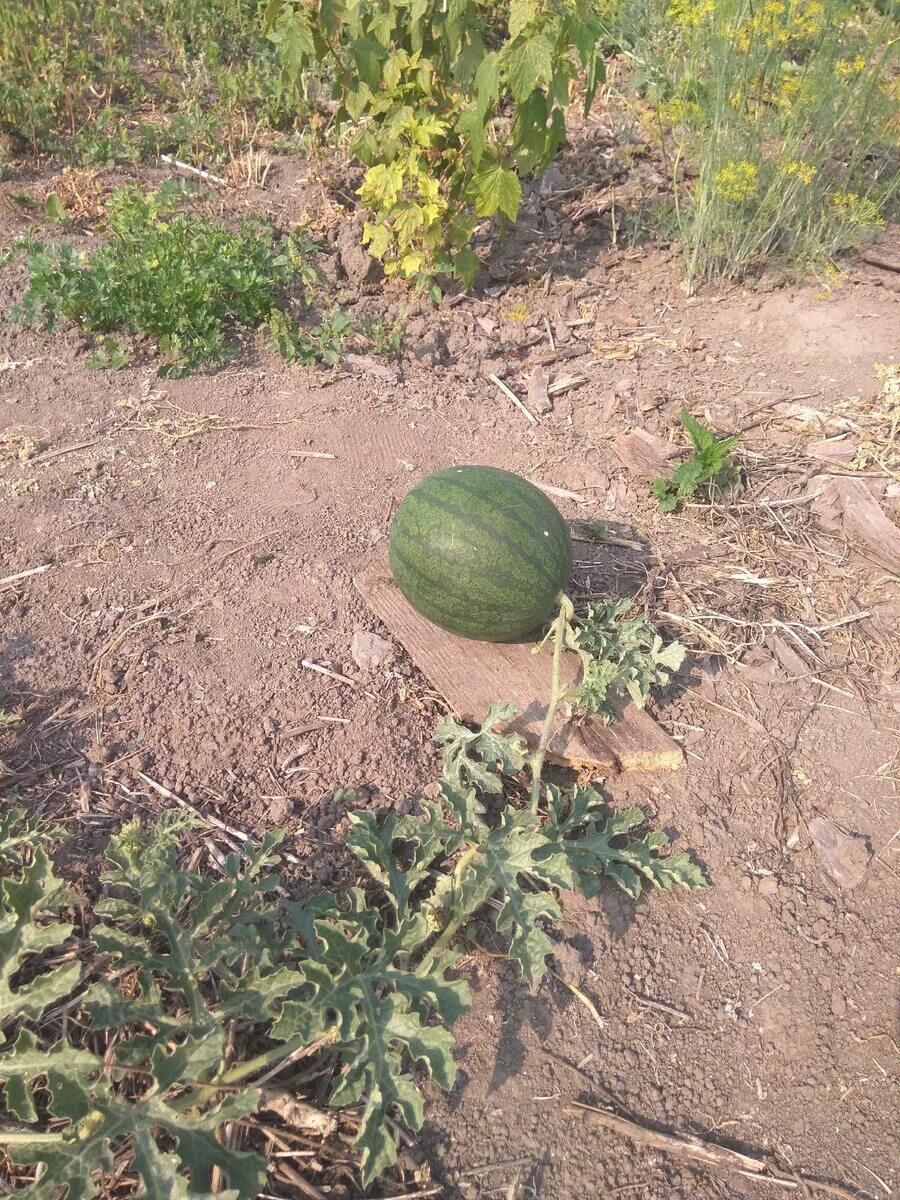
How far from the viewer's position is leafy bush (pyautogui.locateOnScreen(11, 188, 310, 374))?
4.27 metres

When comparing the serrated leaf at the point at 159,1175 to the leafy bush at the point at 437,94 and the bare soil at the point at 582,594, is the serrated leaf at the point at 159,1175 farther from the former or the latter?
the leafy bush at the point at 437,94

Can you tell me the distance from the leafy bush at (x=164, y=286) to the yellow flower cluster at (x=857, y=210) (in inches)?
115

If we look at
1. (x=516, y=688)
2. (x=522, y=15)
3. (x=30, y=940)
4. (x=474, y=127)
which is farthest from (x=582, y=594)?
(x=522, y=15)

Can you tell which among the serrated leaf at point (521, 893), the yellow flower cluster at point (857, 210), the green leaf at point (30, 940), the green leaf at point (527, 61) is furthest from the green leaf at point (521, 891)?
the yellow flower cluster at point (857, 210)

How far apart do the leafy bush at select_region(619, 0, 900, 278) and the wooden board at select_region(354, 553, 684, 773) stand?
9.42 ft

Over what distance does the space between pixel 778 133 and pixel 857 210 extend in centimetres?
63

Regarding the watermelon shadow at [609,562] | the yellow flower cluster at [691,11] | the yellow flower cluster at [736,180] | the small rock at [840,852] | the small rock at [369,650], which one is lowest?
the small rock at [840,852]

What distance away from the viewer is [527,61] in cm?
382

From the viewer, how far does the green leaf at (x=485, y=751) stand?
255 cm

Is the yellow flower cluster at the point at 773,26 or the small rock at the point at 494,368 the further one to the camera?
the small rock at the point at 494,368

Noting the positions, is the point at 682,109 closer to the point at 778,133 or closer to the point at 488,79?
the point at 778,133

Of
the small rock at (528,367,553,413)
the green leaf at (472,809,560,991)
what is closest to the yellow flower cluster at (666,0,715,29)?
the small rock at (528,367,553,413)

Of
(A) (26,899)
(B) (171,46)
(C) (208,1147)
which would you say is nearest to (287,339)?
(A) (26,899)

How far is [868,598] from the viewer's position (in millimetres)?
3396
